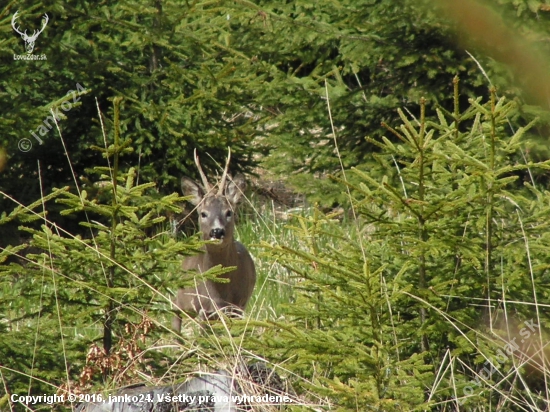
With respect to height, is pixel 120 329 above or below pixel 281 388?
below

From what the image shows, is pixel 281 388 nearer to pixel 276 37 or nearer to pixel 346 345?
pixel 346 345

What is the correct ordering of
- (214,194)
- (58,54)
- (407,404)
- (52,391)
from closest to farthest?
(407,404) → (52,391) → (214,194) → (58,54)

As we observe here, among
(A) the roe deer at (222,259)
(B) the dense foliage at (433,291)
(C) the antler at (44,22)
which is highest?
(B) the dense foliage at (433,291)

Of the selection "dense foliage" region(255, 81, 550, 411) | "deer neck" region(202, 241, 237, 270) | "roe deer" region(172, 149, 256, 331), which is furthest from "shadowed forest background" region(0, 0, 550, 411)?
"deer neck" region(202, 241, 237, 270)

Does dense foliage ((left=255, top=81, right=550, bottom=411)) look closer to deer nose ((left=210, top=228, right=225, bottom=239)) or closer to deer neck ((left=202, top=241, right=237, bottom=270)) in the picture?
deer nose ((left=210, top=228, right=225, bottom=239))

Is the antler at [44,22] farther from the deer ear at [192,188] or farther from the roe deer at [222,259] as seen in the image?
the roe deer at [222,259]

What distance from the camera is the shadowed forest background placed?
2980mm

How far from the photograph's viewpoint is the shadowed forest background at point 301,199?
9.78 feet

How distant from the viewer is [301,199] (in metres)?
10.0

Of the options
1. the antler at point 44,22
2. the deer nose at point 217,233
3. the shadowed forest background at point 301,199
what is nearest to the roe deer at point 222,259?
the deer nose at point 217,233

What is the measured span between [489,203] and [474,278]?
1.18 ft

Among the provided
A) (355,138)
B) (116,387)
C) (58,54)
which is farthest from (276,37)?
(116,387)

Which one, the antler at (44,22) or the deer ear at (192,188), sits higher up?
the antler at (44,22)

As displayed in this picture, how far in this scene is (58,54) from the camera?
6.95 meters
